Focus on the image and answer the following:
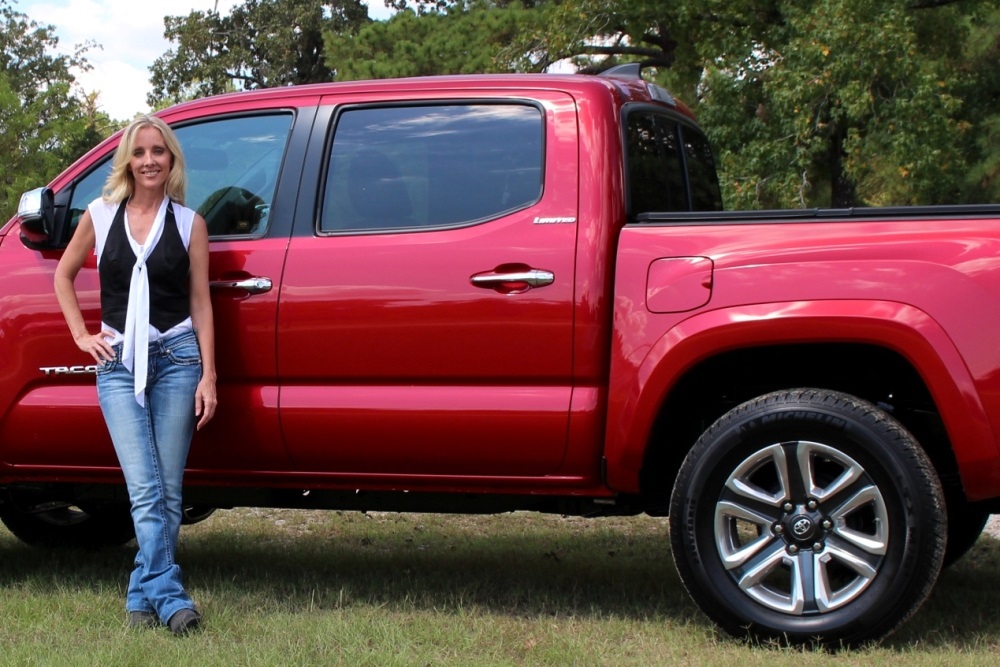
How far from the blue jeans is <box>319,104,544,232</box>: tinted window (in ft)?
2.29

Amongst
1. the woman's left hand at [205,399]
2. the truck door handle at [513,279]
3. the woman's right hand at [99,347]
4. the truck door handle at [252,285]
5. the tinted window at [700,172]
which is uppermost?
the tinted window at [700,172]

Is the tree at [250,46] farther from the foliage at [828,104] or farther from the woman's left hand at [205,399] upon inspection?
the woman's left hand at [205,399]

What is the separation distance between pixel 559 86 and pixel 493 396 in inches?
41.4

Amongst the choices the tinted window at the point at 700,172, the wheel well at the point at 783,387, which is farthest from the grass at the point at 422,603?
the tinted window at the point at 700,172

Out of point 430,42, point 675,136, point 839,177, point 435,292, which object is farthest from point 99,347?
point 430,42

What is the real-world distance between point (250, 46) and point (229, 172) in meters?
42.5

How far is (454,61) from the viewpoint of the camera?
26734mm

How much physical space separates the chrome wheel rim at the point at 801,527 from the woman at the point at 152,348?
172 centimetres

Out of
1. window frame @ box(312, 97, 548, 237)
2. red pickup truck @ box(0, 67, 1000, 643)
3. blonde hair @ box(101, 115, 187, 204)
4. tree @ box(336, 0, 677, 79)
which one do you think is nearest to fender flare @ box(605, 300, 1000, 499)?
red pickup truck @ box(0, 67, 1000, 643)

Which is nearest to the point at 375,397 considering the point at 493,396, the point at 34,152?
the point at 493,396

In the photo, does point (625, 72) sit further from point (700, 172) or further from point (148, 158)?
point (148, 158)

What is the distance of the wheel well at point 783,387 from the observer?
4.15 metres

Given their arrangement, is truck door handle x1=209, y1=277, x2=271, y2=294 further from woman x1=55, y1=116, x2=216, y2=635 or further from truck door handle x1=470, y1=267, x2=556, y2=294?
truck door handle x1=470, y1=267, x2=556, y2=294

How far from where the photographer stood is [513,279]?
411cm
